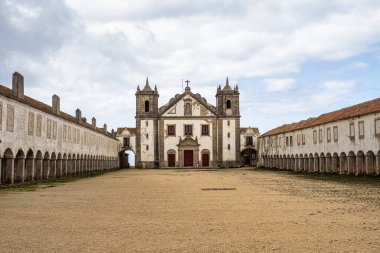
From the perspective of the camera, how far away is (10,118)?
71.6 ft

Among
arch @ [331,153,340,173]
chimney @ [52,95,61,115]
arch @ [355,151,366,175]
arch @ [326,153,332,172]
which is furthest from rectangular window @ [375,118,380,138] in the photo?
chimney @ [52,95,61,115]

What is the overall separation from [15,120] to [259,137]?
141ft

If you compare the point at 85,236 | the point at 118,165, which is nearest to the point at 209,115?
the point at 118,165

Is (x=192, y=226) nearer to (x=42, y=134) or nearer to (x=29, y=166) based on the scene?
(x=29, y=166)

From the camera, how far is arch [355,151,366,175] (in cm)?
2848

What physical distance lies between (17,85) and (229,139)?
34.3 meters

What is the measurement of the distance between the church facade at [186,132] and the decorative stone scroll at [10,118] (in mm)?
32360

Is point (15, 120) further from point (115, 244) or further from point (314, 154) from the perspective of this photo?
point (314, 154)

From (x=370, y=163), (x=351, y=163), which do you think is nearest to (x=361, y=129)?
(x=370, y=163)

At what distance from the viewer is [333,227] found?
7918mm

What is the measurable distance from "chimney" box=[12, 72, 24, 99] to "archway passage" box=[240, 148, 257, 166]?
149 feet

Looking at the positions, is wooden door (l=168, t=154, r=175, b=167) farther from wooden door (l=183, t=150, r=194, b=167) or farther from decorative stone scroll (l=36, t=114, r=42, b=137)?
decorative stone scroll (l=36, t=114, r=42, b=137)

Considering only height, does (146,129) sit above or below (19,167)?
above

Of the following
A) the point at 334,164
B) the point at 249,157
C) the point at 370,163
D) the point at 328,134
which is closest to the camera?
the point at 370,163
